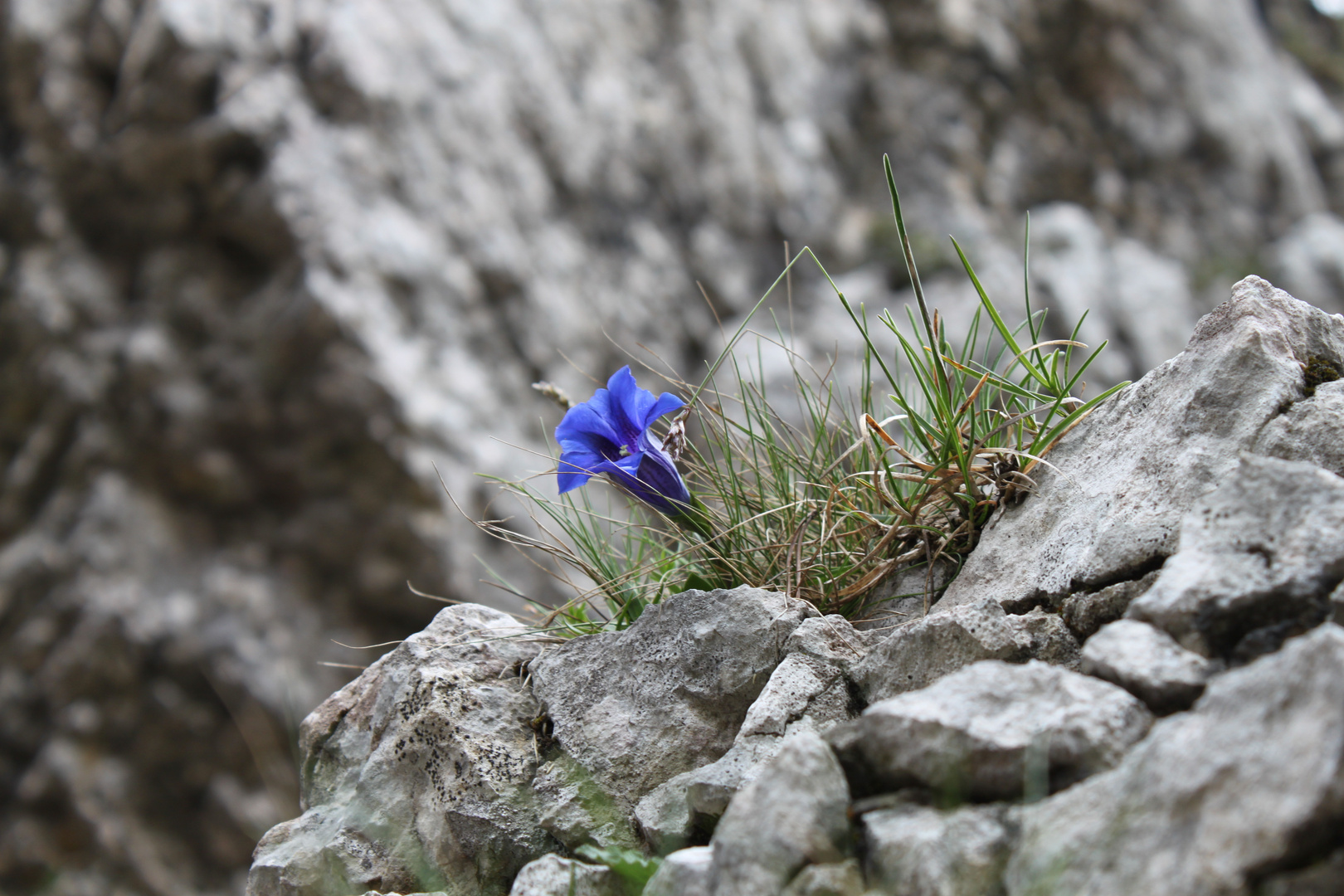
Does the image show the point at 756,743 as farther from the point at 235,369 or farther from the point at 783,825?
the point at 235,369

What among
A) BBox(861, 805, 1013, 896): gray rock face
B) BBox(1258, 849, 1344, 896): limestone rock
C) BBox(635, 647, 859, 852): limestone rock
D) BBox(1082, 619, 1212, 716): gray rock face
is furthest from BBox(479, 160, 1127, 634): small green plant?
BBox(1258, 849, 1344, 896): limestone rock

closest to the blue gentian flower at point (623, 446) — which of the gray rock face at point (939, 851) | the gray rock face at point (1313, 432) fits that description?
the gray rock face at point (939, 851)

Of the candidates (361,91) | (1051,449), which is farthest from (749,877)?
(361,91)

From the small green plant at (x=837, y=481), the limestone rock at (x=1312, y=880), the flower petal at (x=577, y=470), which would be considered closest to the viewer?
the limestone rock at (x=1312, y=880)

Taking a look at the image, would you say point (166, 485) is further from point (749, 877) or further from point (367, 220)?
point (749, 877)

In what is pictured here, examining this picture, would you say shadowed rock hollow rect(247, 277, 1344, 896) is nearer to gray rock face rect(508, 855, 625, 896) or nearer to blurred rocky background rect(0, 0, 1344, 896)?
gray rock face rect(508, 855, 625, 896)

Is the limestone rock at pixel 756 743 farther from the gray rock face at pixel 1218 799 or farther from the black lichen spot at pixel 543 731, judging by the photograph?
the gray rock face at pixel 1218 799

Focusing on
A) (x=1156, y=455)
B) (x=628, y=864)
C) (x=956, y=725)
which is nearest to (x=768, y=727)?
(x=628, y=864)
